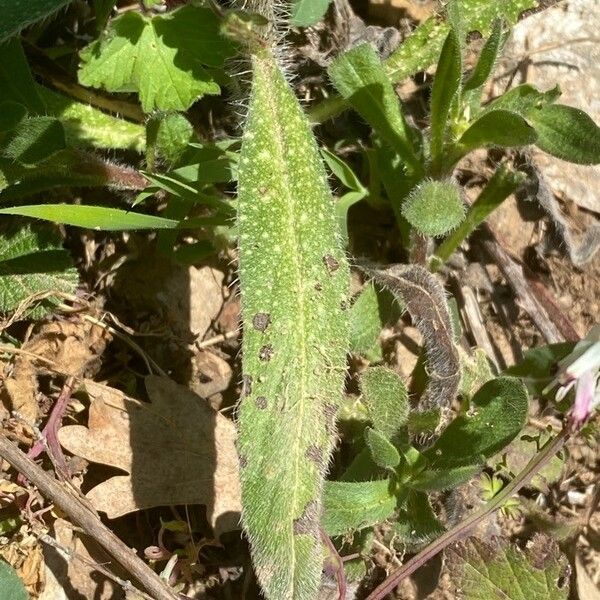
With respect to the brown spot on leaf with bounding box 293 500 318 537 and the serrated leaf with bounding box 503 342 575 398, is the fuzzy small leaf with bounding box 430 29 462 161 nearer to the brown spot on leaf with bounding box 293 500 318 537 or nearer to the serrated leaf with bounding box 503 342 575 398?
the serrated leaf with bounding box 503 342 575 398

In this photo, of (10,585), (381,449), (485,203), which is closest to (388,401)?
(381,449)

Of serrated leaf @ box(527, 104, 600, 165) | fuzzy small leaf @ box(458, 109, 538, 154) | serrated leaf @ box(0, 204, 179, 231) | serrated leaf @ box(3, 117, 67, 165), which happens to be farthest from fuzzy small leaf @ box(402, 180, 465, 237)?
serrated leaf @ box(3, 117, 67, 165)

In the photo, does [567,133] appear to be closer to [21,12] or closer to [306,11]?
[306,11]

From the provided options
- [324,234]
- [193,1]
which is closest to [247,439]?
[324,234]

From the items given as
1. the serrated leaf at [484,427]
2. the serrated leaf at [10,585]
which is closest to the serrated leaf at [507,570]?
Answer: the serrated leaf at [484,427]

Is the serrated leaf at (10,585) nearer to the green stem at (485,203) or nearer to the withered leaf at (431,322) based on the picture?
the withered leaf at (431,322)

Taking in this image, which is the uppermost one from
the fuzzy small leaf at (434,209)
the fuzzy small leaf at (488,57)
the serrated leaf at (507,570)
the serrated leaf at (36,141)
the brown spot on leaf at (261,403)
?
the fuzzy small leaf at (488,57)
